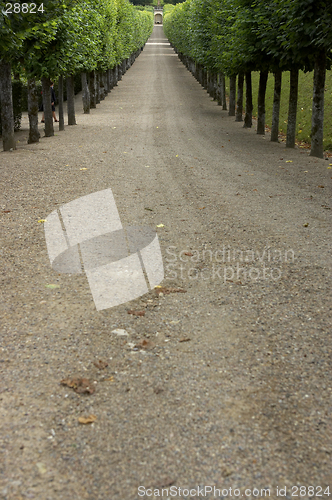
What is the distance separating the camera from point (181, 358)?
4.02 meters

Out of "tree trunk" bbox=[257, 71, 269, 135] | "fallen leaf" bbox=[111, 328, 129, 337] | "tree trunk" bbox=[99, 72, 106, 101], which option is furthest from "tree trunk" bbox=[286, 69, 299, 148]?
"tree trunk" bbox=[99, 72, 106, 101]

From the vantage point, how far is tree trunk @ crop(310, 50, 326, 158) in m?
12.9

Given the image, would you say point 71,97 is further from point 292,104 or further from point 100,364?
point 100,364

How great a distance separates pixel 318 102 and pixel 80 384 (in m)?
11.8

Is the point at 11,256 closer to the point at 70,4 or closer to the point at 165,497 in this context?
the point at 165,497

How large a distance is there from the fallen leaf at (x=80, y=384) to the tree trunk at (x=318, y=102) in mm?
11629

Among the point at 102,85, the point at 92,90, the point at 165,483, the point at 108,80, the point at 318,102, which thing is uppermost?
the point at 108,80

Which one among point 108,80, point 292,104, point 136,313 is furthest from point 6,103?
point 108,80

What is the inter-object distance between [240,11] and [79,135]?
715cm

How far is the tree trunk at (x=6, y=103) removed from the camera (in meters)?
13.8

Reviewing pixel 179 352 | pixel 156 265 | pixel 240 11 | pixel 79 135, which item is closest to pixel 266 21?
pixel 240 11

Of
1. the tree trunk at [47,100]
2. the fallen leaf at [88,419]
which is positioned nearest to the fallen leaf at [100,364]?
the fallen leaf at [88,419]

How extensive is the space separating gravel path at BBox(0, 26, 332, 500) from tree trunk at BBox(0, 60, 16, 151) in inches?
232

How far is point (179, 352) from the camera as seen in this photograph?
411cm
